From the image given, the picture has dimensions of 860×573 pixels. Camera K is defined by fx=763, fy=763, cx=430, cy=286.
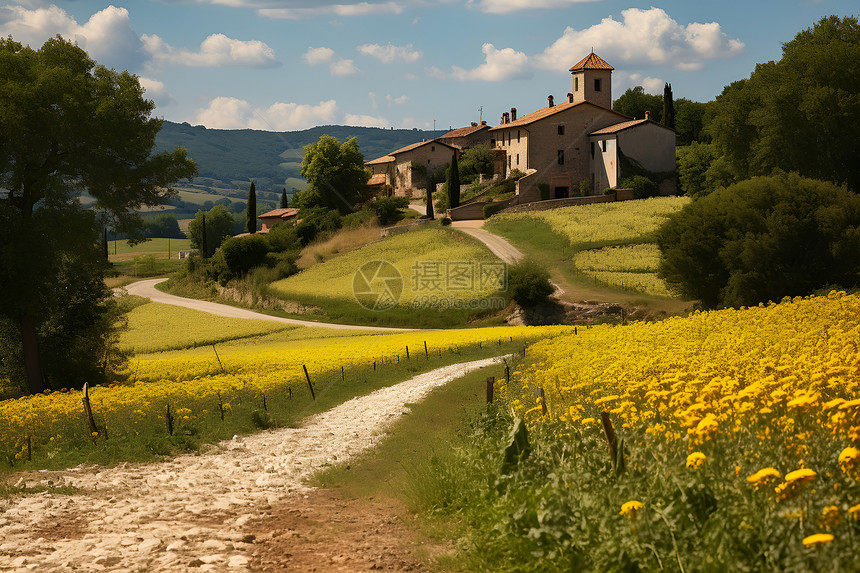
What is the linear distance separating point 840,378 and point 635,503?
14.2ft

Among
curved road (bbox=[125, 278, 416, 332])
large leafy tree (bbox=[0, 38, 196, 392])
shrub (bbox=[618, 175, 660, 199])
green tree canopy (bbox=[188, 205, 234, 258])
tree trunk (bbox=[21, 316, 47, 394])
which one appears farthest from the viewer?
green tree canopy (bbox=[188, 205, 234, 258])

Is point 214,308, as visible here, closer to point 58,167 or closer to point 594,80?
point 58,167

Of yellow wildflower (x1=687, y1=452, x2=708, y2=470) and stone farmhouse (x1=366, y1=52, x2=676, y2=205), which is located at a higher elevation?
stone farmhouse (x1=366, y1=52, x2=676, y2=205)

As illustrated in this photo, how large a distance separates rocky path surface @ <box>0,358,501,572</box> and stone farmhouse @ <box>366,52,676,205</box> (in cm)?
7569

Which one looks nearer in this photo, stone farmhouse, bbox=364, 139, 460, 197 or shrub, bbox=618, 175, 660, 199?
shrub, bbox=618, 175, 660, 199

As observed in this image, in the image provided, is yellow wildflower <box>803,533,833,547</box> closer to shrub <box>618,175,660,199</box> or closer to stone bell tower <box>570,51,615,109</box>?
shrub <box>618,175,660,199</box>

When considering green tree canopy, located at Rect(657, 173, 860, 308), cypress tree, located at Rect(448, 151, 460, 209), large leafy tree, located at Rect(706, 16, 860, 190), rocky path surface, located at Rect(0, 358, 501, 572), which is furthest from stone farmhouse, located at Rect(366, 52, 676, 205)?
rocky path surface, located at Rect(0, 358, 501, 572)

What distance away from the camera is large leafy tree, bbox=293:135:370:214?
334 feet

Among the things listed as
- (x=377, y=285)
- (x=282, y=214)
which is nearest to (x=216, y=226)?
(x=282, y=214)

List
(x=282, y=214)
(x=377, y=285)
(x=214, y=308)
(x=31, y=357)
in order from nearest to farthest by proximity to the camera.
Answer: (x=31, y=357)
(x=377, y=285)
(x=214, y=308)
(x=282, y=214)

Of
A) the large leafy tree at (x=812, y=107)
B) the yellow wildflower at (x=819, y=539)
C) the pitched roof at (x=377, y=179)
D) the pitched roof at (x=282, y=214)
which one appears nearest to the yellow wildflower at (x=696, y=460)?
the yellow wildflower at (x=819, y=539)

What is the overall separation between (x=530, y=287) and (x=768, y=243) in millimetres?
16619

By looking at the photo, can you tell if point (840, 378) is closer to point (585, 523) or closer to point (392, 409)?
point (585, 523)

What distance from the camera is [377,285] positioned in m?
67.3
